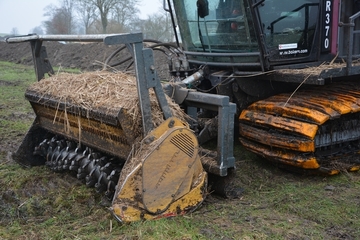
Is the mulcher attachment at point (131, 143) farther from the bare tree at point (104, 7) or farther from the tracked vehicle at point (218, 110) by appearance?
the bare tree at point (104, 7)

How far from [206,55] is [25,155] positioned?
2.41 metres

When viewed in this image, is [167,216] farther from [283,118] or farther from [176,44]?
[176,44]

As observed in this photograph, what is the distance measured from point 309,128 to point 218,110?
1075 millimetres

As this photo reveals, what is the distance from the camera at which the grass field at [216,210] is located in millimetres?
3723

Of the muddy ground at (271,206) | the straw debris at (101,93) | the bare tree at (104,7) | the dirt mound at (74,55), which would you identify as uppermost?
the bare tree at (104,7)

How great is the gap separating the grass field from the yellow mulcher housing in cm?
14

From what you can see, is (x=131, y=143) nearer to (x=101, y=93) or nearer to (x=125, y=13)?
(x=101, y=93)

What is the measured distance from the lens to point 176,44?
677cm

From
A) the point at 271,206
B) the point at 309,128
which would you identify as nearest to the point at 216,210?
the point at 271,206

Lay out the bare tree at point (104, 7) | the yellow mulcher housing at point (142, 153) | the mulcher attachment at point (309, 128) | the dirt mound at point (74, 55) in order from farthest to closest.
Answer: the bare tree at point (104, 7)
the dirt mound at point (74, 55)
the mulcher attachment at point (309, 128)
the yellow mulcher housing at point (142, 153)

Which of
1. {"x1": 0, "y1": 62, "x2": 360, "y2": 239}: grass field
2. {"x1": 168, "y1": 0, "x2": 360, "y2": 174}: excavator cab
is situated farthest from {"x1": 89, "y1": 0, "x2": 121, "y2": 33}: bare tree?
{"x1": 0, "y1": 62, "x2": 360, "y2": 239}: grass field

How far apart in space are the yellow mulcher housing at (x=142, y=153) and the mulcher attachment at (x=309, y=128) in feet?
3.03

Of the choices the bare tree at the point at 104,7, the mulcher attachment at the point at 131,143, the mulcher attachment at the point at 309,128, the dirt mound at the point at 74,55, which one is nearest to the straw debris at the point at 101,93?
the mulcher attachment at the point at 131,143

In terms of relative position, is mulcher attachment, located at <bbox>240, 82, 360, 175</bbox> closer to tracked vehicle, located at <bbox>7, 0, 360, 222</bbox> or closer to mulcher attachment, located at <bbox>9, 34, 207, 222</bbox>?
tracked vehicle, located at <bbox>7, 0, 360, 222</bbox>
